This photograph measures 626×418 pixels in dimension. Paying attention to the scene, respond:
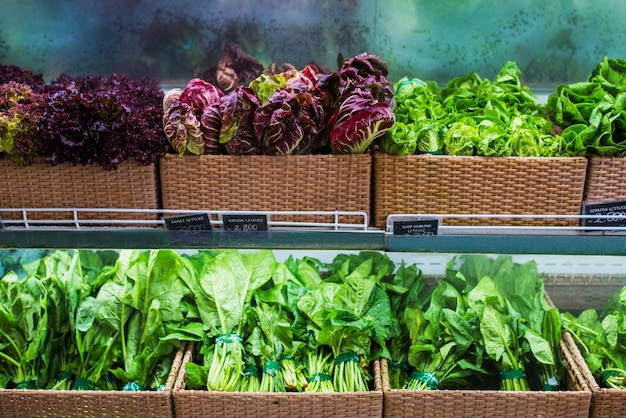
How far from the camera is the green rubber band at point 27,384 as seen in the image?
2.08m

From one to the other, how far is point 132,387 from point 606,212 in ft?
5.31

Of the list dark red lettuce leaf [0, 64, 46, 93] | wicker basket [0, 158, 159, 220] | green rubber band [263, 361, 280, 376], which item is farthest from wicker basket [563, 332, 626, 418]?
dark red lettuce leaf [0, 64, 46, 93]

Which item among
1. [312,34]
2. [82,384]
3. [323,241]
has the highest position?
[312,34]

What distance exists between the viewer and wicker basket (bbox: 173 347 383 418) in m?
1.95

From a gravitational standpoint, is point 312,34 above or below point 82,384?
above

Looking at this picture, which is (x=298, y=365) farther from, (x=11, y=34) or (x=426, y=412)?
(x=11, y=34)

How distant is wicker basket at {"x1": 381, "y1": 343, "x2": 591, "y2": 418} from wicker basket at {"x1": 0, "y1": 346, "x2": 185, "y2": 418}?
0.73 meters

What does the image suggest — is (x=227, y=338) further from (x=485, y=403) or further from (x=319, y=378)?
(x=485, y=403)

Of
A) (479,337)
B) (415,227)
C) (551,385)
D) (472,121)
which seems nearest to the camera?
(415,227)

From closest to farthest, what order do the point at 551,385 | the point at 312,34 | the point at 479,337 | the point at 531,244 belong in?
the point at 531,244 → the point at 551,385 → the point at 479,337 → the point at 312,34

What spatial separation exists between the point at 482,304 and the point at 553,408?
42 centimetres

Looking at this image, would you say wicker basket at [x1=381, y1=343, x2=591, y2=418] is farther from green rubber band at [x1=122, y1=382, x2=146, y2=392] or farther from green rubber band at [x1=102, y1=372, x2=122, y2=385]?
green rubber band at [x1=102, y1=372, x2=122, y2=385]

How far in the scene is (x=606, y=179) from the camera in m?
1.85

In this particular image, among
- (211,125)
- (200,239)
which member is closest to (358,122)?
(211,125)
